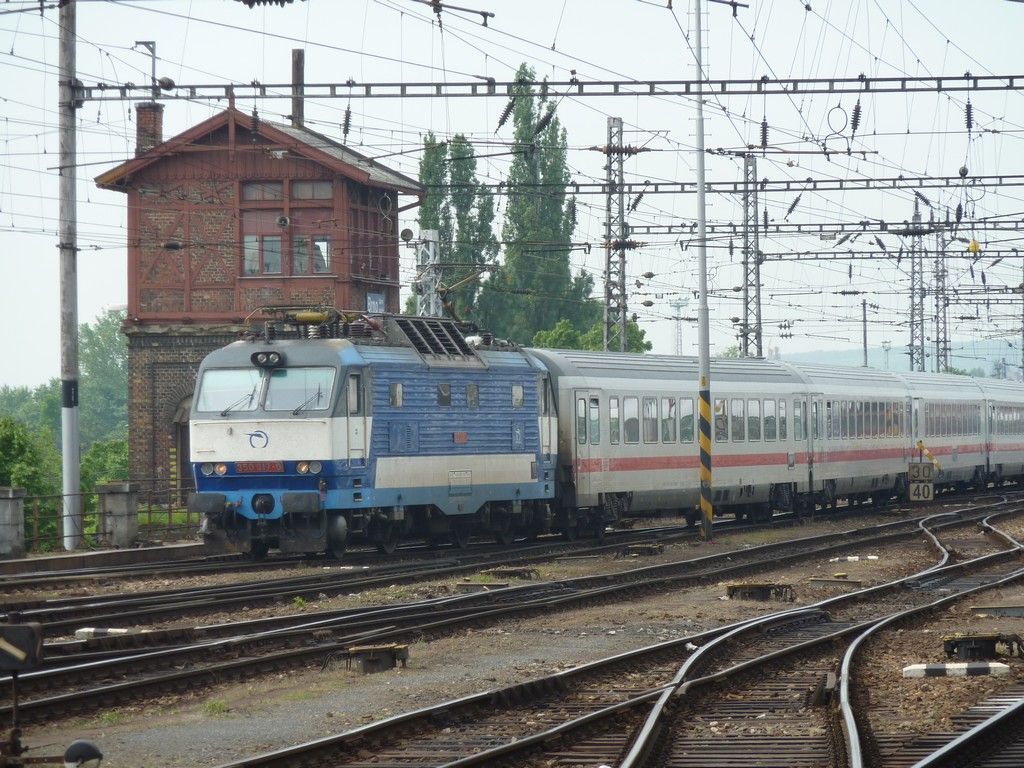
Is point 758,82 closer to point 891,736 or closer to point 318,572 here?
point 318,572

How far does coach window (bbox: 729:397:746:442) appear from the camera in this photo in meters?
32.6

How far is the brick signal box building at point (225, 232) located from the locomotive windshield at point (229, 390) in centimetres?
1912

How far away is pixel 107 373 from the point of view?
154875mm

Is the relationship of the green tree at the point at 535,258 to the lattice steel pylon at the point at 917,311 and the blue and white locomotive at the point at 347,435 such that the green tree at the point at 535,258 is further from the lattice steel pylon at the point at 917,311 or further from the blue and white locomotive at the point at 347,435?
the blue and white locomotive at the point at 347,435

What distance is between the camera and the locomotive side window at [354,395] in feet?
76.0

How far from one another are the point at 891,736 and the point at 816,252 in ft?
120

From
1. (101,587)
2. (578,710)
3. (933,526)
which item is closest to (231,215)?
(933,526)

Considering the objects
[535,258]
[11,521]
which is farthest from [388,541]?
[535,258]

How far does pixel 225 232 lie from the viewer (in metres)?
43.9

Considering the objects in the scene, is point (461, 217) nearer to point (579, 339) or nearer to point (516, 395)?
point (579, 339)

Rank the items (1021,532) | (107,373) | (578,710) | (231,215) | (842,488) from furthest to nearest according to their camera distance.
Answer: (107,373) → (231,215) → (842,488) → (1021,532) → (578,710)

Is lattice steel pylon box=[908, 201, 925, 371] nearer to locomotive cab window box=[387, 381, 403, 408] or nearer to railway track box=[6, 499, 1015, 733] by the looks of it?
locomotive cab window box=[387, 381, 403, 408]

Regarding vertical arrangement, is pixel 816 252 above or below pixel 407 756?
above

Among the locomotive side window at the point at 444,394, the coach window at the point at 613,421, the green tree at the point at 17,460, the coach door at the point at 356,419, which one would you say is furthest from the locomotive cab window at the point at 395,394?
the green tree at the point at 17,460
